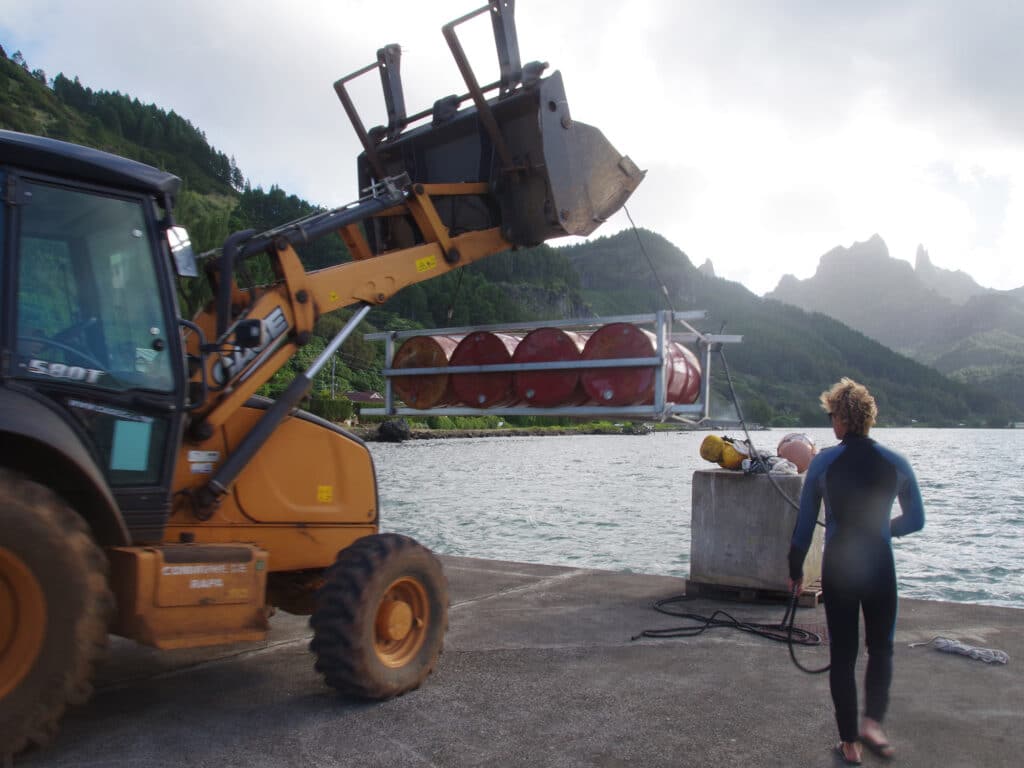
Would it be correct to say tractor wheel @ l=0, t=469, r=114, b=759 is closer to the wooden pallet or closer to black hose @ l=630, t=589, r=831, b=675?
black hose @ l=630, t=589, r=831, b=675

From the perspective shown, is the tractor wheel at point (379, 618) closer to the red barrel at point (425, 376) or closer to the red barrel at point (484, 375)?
the red barrel at point (484, 375)

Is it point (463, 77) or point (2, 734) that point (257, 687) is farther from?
point (463, 77)

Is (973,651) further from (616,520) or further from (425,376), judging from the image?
(616,520)

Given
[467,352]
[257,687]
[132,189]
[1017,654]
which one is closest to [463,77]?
[467,352]


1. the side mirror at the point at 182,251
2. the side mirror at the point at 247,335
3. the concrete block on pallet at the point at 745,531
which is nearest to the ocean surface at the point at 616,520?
the concrete block on pallet at the point at 745,531

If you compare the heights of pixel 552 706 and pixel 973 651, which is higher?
pixel 973 651

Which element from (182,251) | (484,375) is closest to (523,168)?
(484,375)

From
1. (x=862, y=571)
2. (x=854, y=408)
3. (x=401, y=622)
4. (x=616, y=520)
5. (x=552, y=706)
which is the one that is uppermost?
(x=854, y=408)

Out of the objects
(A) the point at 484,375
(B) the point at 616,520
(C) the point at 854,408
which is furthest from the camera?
(B) the point at 616,520

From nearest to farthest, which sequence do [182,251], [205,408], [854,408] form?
[854,408]
[182,251]
[205,408]

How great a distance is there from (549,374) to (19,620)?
4.62 meters

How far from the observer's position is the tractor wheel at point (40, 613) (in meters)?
4.06

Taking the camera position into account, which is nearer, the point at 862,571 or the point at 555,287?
the point at 862,571

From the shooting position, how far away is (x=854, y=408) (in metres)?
5.11
